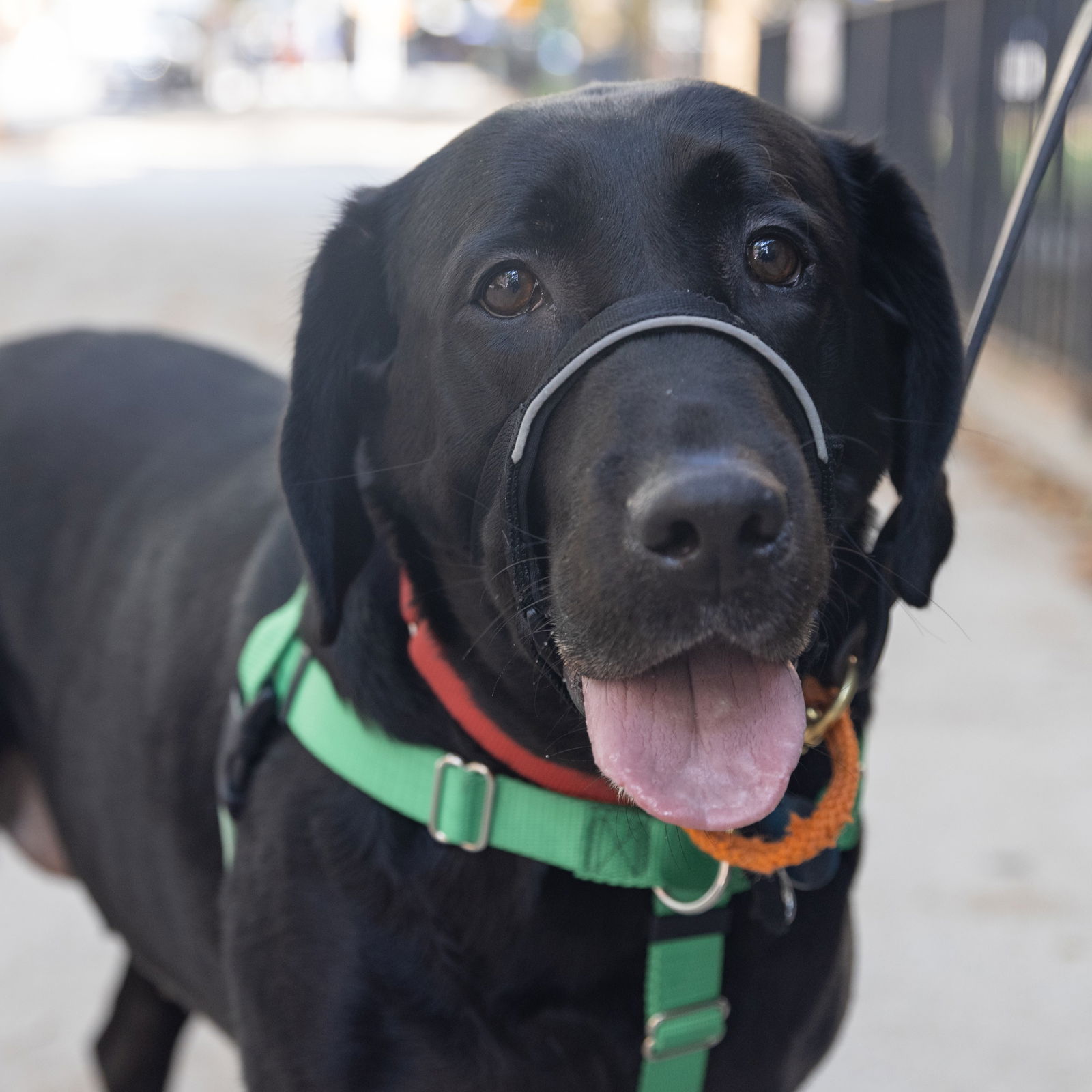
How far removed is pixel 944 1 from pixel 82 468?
770 centimetres

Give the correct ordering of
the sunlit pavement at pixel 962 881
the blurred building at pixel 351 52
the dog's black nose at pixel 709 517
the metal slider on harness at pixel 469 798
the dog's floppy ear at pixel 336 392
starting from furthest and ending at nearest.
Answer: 1. the blurred building at pixel 351 52
2. the sunlit pavement at pixel 962 881
3. the dog's floppy ear at pixel 336 392
4. the metal slider on harness at pixel 469 798
5. the dog's black nose at pixel 709 517

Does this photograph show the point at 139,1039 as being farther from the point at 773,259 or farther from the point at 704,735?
the point at 773,259

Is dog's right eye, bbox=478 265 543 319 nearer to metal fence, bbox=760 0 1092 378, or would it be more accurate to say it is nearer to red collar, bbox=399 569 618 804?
red collar, bbox=399 569 618 804

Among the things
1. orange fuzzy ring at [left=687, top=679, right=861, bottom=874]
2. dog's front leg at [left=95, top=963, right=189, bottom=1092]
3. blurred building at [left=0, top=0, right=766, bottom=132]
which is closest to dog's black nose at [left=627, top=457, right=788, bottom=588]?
orange fuzzy ring at [left=687, top=679, right=861, bottom=874]

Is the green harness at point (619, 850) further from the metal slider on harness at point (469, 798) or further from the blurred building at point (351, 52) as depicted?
the blurred building at point (351, 52)

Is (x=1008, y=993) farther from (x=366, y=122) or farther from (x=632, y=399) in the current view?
(x=366, y=122)

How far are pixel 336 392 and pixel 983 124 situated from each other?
7.19 metres

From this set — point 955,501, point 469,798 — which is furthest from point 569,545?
point 955,501

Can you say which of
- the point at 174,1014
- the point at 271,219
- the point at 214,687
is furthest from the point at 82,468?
the point at 271,219

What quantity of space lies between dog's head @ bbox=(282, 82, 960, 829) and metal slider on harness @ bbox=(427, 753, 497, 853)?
0.10 meters

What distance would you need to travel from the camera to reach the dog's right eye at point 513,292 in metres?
1.71

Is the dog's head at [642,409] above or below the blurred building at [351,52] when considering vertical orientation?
above

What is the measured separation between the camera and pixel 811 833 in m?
1.71

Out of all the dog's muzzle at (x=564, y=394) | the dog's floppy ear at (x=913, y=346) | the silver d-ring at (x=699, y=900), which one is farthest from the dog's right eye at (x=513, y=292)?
the silver d-ring at (x=699, y=900)
